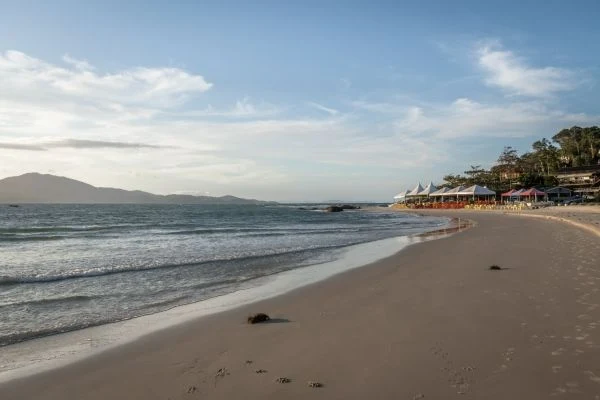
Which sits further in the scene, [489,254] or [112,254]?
[112,254]

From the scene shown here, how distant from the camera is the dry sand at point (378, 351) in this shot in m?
4.37

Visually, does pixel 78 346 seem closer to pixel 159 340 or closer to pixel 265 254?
pixel 159 340

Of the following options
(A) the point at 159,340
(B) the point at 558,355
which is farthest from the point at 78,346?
(B) the point at 558,355

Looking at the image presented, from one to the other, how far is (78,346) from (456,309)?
6008 millimetres

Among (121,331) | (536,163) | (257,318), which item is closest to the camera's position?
(121,331)

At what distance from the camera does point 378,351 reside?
5473 millimetres

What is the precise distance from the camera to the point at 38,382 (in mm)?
4930

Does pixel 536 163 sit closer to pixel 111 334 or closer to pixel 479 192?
pixel 479 192

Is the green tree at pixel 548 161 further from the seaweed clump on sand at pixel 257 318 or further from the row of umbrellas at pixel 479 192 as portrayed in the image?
the seaweed clump on sand at pixel 257 318

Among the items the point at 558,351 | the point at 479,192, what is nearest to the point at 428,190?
the point at 479,192

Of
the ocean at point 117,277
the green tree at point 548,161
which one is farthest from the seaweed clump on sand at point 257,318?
the green tree at point 548,161

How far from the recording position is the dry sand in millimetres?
4367

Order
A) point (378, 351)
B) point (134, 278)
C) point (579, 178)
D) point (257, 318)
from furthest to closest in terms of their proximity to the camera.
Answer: point (579, 178), point (134, 278), point (257, 318), point (378, 351)

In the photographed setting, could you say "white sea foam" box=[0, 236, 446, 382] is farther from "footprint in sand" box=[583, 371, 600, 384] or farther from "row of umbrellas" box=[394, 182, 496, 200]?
"row of umbrellas" box=[394, 182, 496, 200]
